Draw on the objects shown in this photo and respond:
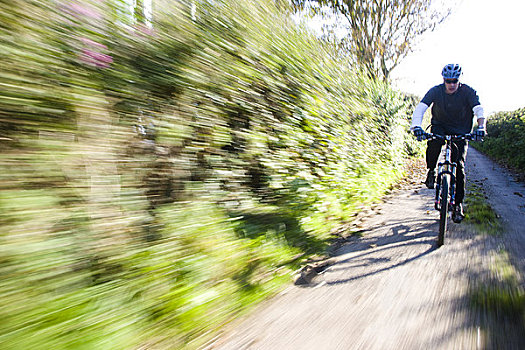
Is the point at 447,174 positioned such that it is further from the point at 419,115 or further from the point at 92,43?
the point at 92,43

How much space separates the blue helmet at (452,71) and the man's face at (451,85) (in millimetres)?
64

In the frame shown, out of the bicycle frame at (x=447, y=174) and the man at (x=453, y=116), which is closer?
the bicycle frame at (x=447, y=174)

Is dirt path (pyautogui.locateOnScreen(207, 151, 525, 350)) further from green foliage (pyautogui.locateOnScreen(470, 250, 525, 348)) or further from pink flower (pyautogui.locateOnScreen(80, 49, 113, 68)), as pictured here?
pink flower (pyautogui.locateOnScreen(80, 49, 113, 68))

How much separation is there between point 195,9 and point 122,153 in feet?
4.59

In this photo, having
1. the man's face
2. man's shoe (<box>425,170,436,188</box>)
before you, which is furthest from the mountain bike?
the man's face

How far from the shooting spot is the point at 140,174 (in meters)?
1.70

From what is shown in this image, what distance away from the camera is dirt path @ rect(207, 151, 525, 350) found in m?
1.81

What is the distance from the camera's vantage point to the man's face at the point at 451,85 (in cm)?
392

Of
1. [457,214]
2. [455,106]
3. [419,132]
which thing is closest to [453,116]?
[455,106]

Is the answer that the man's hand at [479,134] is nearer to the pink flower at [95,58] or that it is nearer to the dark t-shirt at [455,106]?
the dark t-shirt at [455,106]

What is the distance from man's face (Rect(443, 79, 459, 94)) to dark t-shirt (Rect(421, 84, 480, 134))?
76 mm

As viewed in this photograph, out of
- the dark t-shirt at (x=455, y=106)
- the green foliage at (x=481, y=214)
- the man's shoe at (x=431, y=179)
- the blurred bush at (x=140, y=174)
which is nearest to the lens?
the blurred bush at (x=140, y=174)

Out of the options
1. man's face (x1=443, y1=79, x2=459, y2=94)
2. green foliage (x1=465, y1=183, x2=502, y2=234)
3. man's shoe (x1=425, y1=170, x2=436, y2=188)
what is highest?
man's face (x1=443, y1=79, x2=459, y2=94)

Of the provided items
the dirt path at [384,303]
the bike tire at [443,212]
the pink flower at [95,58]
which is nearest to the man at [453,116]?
the bike tire at [443,212]
